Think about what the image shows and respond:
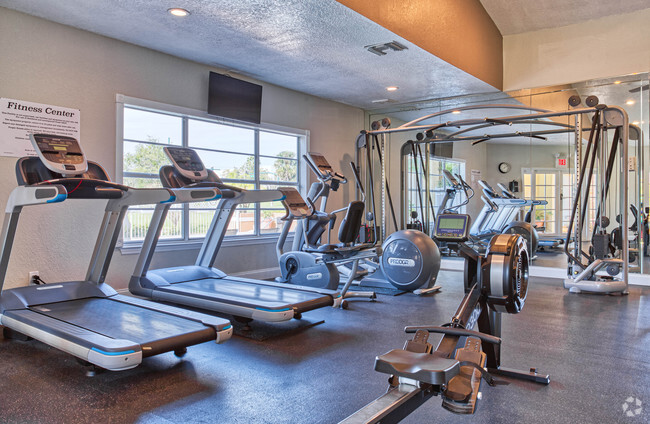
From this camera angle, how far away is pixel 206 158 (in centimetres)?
585

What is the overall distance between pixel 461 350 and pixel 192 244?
4.38 m

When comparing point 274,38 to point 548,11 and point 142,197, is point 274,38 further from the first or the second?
point 548,11

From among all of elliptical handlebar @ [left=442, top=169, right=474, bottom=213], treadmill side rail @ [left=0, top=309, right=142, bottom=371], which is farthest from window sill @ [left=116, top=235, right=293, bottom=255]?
elliptical handlebar @ [left=442, top=169, right=474, bottom=213]

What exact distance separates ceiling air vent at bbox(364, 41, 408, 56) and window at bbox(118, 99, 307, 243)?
2.01 meters

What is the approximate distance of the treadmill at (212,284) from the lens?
375cm

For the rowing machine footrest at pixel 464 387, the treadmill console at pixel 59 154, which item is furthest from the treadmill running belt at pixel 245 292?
the rowing machine footrest at pixel 464 387

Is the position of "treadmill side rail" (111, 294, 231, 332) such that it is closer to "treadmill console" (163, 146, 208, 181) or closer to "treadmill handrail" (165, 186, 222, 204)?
"treadmill handrail" (165, 186, 222, 204)

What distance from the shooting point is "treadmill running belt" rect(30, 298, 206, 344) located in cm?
285

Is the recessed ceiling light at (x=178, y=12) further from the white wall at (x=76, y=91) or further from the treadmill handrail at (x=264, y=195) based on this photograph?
the treadmill handrail at (x=264, y=195)

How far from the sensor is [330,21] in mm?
4262

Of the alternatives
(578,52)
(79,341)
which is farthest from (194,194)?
(578,52)

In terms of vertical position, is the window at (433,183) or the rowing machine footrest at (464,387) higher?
the window at (433,183)

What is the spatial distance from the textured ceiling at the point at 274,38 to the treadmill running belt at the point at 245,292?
248 cm

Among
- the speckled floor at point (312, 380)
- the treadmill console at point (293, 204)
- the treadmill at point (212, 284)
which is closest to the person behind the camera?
the speckled floor at point (312, 380)
